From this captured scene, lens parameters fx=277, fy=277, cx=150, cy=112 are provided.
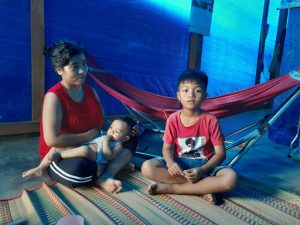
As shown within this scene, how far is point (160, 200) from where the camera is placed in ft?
4.18

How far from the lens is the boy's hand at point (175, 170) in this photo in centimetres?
125

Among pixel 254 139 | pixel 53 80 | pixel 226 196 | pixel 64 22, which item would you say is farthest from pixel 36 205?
pixel 64 22

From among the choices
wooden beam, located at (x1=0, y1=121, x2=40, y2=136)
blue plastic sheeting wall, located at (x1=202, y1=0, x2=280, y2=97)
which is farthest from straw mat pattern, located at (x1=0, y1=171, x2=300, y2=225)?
blue plastic sheeting wall, located at (x1=202, y1=0, x2=280, y2=97)

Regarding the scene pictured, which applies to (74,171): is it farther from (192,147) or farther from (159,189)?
(192,147)

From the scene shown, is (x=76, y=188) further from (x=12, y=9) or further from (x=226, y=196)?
(x=12, y=9)

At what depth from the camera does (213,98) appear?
181 centimetres

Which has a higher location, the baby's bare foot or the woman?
the woman

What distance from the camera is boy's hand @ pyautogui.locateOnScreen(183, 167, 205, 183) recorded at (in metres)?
1.21

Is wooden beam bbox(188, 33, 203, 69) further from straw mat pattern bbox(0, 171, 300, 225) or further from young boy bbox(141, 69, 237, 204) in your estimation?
straw mat pattern bbox(0, 171, 300, 225)

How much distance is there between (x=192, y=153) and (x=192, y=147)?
0.03m

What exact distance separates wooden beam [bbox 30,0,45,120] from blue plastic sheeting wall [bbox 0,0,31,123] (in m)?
0.04

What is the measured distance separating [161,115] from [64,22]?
4.19 feet

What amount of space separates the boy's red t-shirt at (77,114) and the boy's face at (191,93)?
511 mm

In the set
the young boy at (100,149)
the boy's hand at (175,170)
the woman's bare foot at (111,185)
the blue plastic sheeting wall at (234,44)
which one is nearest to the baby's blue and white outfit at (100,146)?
the young boy at (100,149)
